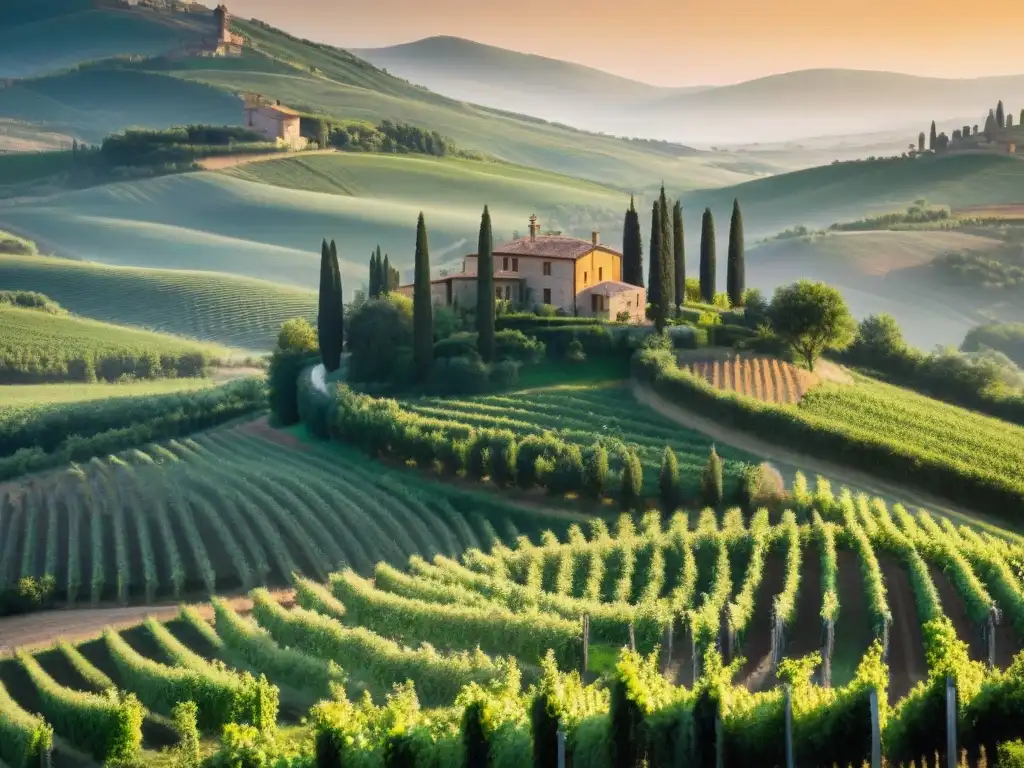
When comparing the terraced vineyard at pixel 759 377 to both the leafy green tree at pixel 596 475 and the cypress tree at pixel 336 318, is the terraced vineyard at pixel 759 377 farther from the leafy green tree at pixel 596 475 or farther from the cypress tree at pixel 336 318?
the cypress tree at pixel 336 318

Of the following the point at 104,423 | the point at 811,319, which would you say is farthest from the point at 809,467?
the point at 104,423

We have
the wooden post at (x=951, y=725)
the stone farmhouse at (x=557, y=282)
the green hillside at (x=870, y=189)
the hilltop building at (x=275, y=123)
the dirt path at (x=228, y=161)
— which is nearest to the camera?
the wooden post at (x=951, y=725)

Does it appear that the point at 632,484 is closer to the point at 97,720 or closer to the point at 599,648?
the point at 599,648

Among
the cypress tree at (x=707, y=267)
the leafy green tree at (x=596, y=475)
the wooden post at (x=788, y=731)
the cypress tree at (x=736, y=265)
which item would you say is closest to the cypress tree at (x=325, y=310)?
the cypress tree at (x=707, y=267)

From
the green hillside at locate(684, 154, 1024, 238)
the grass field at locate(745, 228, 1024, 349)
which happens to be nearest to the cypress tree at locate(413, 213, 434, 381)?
the grass field at locate(745, 228, 1024, 349)

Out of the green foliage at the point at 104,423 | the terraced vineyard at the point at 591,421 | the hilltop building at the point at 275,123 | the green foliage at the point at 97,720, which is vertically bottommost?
the green foliage at the point at 104,423

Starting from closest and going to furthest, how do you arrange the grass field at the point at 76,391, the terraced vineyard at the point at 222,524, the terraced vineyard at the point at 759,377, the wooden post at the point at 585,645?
the wooden post at the point at 585,645 < the terraced vineyard at the point at 222,524 < the terraced vineyard at the point at 759,377 < the grass field at the point at 76,391

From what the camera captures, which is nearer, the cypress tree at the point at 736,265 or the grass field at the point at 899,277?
the cypress tree at the point at 736,265

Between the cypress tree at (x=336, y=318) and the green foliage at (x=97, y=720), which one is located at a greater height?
the cypress tree at (x=336, y=318)
